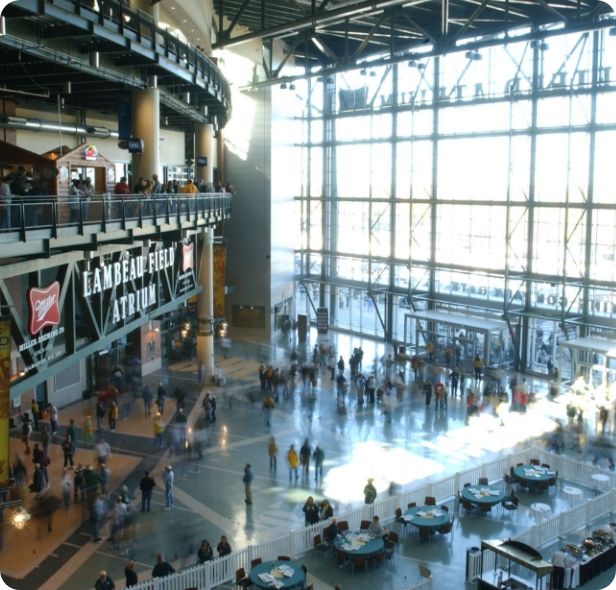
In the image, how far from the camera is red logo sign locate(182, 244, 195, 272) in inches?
862

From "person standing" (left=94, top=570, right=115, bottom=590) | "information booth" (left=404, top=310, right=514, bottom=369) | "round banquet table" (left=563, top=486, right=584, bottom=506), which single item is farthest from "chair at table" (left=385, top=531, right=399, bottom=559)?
"information booth" (left=404, top=310, right=514, bottom=369)

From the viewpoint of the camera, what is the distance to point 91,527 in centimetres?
1712

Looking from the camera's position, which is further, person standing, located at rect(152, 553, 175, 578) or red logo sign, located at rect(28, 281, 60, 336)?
person standing, located at rect(152, 553, 175, 578)

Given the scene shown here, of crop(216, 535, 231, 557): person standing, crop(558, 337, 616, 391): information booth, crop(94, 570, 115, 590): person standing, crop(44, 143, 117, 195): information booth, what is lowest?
crop(216, 535, 231, 557): person standing

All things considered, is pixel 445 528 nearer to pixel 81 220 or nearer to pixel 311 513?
pixel 311 513

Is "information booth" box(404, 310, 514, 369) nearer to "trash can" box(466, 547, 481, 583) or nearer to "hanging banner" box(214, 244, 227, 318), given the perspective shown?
"hanging banner" box(214, 244, 227, 318)

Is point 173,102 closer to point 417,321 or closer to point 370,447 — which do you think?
point 370,447

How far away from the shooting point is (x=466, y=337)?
33.7 metres

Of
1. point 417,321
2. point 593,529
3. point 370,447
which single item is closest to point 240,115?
point 417,321

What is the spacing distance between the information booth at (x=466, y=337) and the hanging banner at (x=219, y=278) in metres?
10.4

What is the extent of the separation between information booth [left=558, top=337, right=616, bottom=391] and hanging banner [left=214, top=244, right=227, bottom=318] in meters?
18.2

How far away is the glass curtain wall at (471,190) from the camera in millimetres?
30312

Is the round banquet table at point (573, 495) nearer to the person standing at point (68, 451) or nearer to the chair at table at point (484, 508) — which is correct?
the chair at table at point (484, 508)

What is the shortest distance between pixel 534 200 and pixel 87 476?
22087 millimetres
